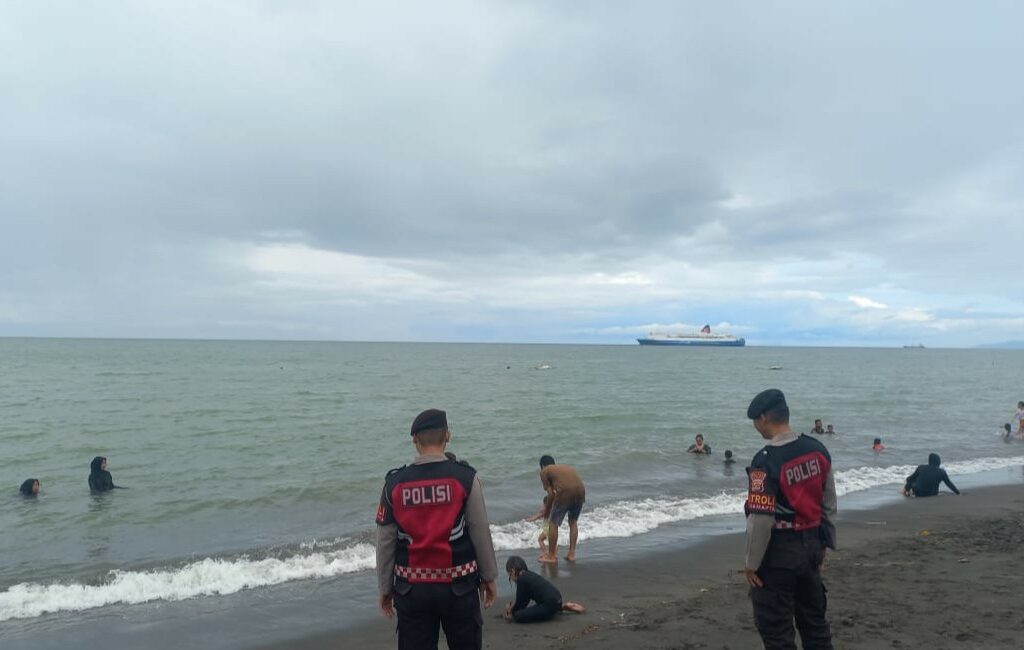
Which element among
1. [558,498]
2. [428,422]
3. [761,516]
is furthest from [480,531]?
[558,498]

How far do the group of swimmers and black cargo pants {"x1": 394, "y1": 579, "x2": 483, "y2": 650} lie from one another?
1396 cm

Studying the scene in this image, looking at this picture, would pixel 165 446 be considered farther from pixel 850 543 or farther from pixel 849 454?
pixel 849 454

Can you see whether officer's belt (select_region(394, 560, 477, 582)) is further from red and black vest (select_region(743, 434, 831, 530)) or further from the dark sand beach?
the dark sand beach

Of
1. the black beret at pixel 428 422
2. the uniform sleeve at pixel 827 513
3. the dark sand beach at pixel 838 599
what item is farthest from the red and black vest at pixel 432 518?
the dark sand beach at pixel 838 599

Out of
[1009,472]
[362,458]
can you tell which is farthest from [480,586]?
[1009,472]

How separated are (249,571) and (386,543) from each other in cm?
677

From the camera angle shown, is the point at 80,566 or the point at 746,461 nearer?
the point at 80,566

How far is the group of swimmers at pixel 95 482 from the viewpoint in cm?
1483

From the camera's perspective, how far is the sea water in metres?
9.11

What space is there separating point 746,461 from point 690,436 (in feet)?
15.8

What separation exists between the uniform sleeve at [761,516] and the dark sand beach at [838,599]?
7.96 feet

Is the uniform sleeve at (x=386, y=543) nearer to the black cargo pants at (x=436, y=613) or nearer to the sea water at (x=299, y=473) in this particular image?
the black cargo pants at (x=436, y=613)

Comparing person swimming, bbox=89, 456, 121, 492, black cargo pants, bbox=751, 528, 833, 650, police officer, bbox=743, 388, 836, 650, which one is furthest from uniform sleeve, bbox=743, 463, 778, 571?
person swimming, bbox=89, 456, 121, 492

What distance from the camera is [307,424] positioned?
2733 centimetres
